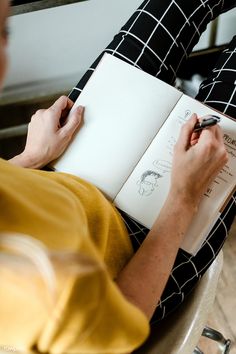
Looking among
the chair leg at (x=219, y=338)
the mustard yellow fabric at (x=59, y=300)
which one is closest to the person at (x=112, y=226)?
the mustard yellow fabric at (x=59, y=300)

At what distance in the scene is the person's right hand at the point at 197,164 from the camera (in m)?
0.70

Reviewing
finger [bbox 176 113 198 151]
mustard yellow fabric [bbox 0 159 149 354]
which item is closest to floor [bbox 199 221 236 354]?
finger [bbox 176 113 198 151]

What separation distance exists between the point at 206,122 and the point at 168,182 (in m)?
0.10

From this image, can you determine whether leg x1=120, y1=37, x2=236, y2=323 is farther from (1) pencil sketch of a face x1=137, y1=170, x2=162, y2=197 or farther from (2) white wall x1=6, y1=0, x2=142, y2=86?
(2) white wall x1=6, y1=0, x2=142, y2=86

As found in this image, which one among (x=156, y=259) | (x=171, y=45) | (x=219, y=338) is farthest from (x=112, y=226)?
(x=219, y=338)

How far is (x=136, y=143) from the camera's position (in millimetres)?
778

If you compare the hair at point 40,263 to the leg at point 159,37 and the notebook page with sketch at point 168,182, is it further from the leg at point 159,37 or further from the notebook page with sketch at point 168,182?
the leg at point 159,37

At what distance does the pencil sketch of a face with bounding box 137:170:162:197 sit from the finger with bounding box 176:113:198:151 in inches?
2.2

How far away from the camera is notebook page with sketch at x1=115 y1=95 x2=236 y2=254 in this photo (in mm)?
725

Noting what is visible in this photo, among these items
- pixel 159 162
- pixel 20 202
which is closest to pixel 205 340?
pixel 159 162

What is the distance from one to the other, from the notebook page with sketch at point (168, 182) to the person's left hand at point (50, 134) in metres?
0.13

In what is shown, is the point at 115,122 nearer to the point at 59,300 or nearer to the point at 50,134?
the point at 50,134

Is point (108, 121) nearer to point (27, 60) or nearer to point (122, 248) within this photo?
point (122, 248)

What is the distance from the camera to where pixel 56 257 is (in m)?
0.40
